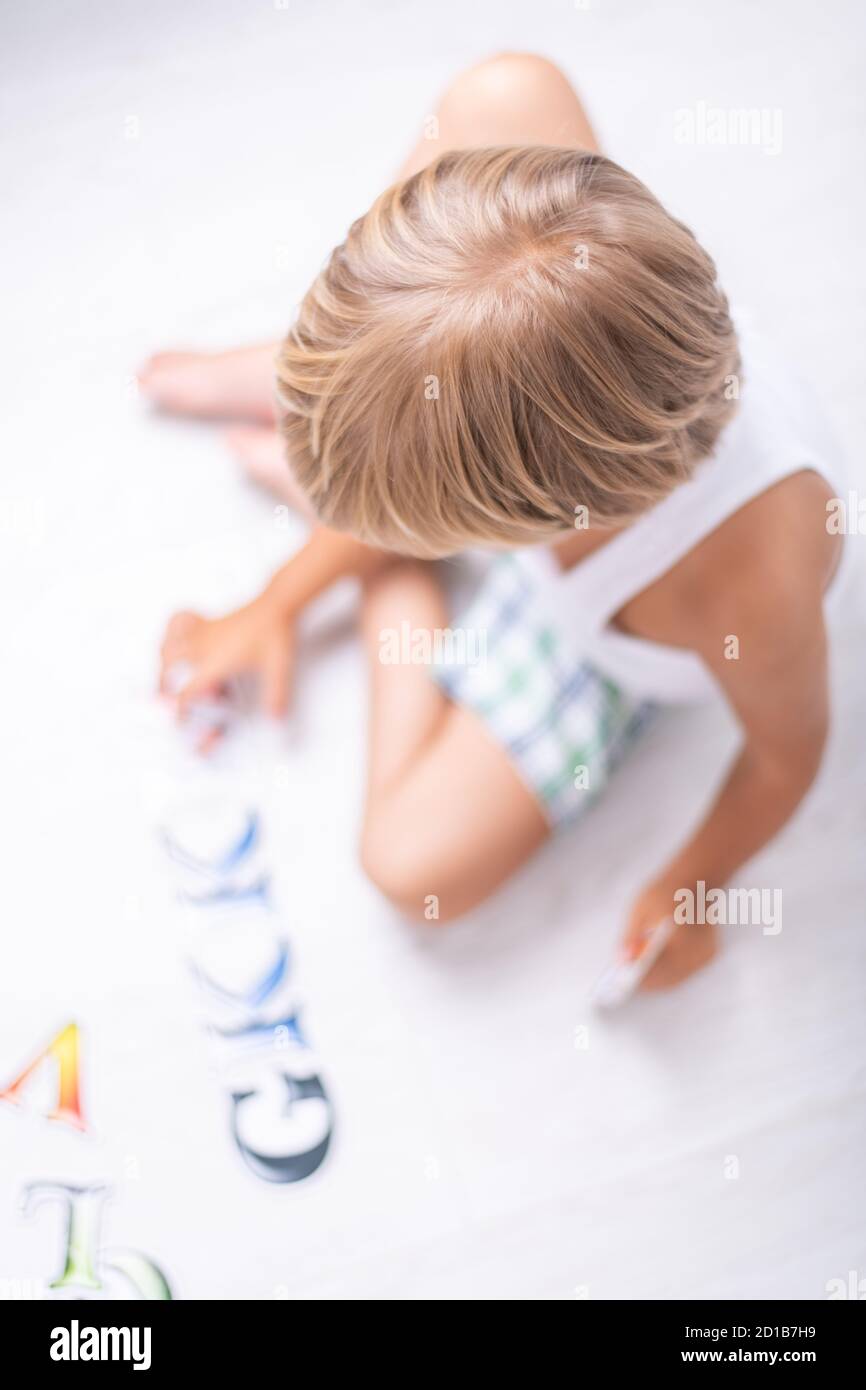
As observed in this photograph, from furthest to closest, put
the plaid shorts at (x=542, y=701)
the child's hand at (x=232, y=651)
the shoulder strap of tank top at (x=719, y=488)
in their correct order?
the child's hand at (x=232, y=651), the plaid shorts at (x=542, y=701), the shoulder strap of tank top at (x=719, y=488)

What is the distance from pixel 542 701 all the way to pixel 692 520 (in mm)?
246

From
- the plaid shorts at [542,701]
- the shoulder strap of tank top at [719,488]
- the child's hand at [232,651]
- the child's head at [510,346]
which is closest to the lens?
the child's head at [510,346]

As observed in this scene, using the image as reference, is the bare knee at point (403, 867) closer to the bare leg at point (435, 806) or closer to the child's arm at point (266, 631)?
the bare leg at point (435, 806)

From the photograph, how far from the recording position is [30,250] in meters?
1.13

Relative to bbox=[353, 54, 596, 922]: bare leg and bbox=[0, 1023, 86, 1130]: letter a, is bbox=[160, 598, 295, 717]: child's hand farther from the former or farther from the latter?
bbox=[0, 1023, 86, 1130]: letter a

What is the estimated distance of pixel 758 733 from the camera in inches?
31.9

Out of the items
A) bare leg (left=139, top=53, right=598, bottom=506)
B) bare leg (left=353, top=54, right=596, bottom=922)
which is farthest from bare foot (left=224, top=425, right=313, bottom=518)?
bare leg (left=353, top=54, right=596, bottom=922)

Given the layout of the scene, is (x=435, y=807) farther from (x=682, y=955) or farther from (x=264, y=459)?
(x=264, y=459)

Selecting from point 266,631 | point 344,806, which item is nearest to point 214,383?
point 266,631

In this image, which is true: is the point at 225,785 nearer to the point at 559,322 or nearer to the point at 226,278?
the point at 226,278

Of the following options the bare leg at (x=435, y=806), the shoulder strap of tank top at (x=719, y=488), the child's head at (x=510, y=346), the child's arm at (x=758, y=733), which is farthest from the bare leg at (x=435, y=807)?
the child's head at (x=510, y=346)

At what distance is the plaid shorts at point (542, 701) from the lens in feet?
2.97
